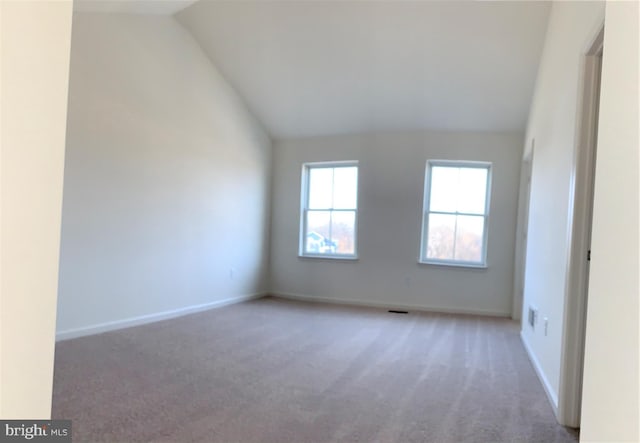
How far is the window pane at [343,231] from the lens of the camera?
19.6 ft

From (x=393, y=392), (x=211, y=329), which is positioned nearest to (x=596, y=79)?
(x=393, y=392)

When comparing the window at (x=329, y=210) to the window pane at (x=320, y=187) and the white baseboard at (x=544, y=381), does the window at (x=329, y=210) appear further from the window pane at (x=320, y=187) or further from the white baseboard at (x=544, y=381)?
the white baseboard at (x=544, y=381)

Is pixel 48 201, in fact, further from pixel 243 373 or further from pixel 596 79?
pixel 596 79

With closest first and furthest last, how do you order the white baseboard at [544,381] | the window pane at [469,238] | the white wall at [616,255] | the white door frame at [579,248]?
1. the white wall at [616,255]
2. the white door frame at [579,248]
3. the white baseboard at [544,381]
4. the window pane at [469,238]

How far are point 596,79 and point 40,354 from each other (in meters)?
2.76

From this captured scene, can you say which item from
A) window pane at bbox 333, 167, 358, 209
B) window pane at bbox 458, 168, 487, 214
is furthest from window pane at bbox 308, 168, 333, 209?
window pane at bbox 458, 168, 487, 214

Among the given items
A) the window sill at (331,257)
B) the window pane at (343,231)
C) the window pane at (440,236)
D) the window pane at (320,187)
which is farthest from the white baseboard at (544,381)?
the window pane at (320,187)

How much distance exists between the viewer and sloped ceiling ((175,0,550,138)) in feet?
13.2

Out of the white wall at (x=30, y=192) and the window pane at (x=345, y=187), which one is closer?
the white wall at (x=30, y=192)

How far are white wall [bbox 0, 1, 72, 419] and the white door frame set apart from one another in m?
2.39

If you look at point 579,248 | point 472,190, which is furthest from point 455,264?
point 579,248

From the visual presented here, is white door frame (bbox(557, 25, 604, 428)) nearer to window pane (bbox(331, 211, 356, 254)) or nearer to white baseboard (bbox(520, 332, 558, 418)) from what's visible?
white baseboard (bbox(520, 332, 558, 418))

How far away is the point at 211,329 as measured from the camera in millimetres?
3977

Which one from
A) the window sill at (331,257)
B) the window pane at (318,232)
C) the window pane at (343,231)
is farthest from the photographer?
the window pane at (318,232)
